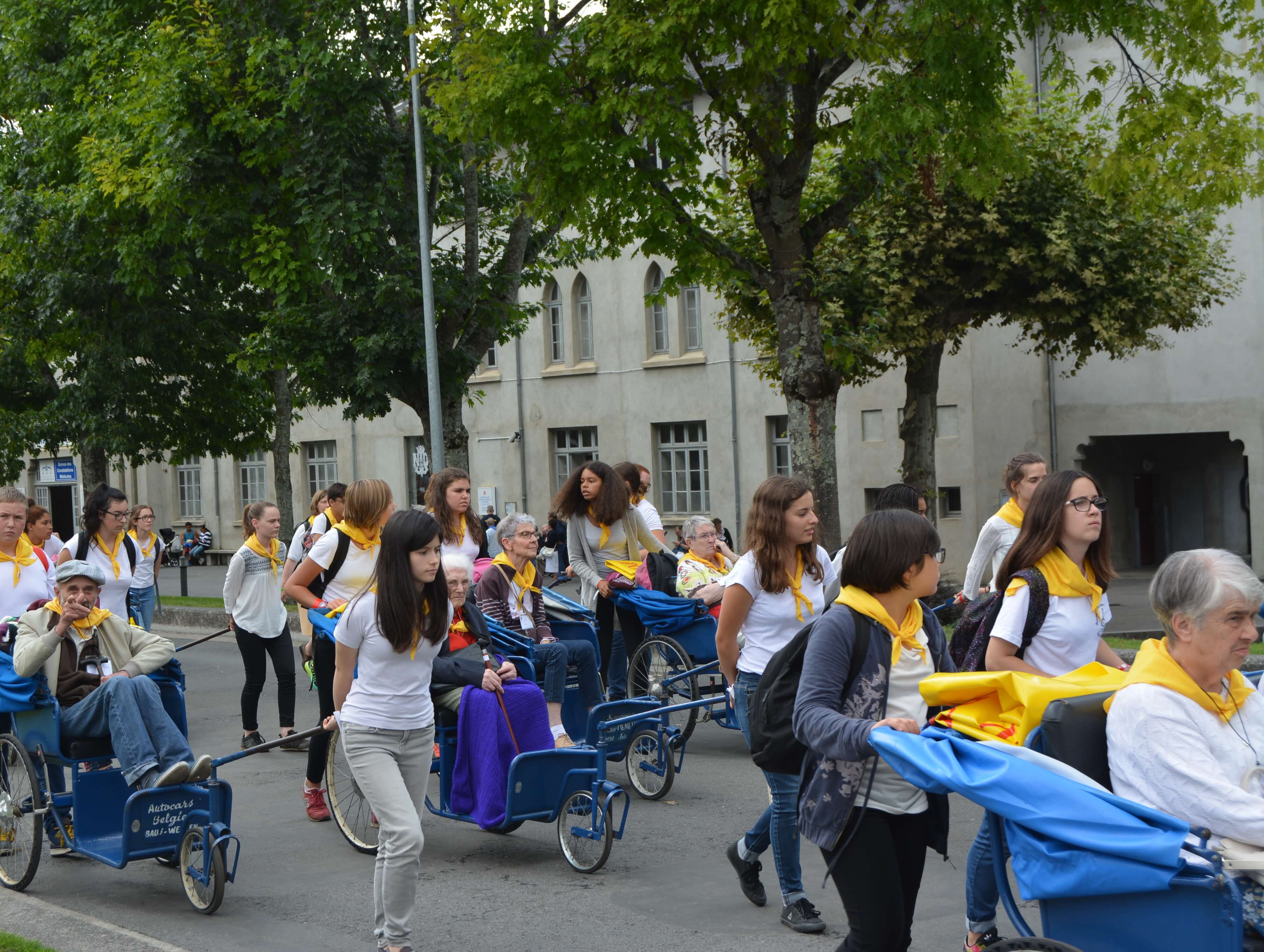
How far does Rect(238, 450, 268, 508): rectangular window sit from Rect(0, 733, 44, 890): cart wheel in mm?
36713

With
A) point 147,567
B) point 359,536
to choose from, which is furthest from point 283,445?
point 359,536

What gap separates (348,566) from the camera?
26.1 feet

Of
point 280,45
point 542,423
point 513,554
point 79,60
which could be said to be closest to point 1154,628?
point 513,554

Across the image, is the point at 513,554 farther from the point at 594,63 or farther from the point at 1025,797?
the point at 594,63

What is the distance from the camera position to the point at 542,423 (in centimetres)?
3388

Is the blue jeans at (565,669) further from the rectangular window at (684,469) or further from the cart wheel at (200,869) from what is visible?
the rectangular window at (684,469)

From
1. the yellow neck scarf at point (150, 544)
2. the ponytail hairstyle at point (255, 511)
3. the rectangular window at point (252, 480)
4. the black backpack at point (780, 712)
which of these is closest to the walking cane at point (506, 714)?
the black backpack at point (780, 712)

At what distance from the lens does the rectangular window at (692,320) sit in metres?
30.5

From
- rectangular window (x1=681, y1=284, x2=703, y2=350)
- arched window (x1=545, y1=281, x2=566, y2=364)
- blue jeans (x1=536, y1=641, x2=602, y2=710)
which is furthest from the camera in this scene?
arched window (x1=545, y1=281, x2=566, y2=364)

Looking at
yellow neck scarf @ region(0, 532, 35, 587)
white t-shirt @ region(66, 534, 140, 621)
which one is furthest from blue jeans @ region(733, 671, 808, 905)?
white t-shirt @ region(66, 534, 140, 621)

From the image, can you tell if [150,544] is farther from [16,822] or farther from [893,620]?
[893,620]

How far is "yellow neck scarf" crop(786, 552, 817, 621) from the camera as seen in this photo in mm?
6094

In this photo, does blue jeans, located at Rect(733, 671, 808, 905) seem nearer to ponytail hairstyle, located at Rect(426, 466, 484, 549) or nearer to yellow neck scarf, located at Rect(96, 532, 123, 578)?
ponytail hairstyle, located at Rect(426, 466, 484, 549)

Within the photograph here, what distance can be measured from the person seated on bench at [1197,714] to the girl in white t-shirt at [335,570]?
4.94 meters
